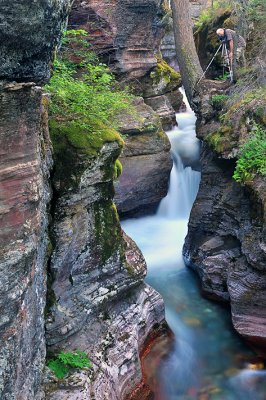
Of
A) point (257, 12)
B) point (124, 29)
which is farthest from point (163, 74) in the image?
point (257, 12)

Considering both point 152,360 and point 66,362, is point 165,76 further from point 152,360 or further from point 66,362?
point 66,362

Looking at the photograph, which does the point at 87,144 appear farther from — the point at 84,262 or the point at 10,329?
the point at 10,329

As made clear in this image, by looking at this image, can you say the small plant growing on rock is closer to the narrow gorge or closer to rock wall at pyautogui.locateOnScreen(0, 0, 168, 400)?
the narrow gorge

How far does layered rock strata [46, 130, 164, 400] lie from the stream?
3.20 feet

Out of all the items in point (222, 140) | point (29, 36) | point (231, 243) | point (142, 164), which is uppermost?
point (29, 36)

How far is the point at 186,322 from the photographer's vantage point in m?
8.08

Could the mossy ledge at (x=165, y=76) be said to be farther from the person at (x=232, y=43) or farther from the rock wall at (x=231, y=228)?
the rock wall at (x=231, y=228)

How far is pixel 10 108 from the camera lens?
12.5 feet

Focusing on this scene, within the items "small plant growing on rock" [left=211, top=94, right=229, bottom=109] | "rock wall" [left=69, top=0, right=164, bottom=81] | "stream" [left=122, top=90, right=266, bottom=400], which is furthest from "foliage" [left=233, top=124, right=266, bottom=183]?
"rock wall" [left=69, top=0, right=164, bottom=81]

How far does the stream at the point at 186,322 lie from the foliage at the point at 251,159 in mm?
3152

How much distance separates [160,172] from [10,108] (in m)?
8.37

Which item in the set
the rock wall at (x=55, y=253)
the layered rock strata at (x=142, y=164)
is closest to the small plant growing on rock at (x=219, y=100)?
the layered rock strata at (x=142, y=164)

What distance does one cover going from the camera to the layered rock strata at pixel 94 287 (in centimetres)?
547

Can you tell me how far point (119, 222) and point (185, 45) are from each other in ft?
24.7
